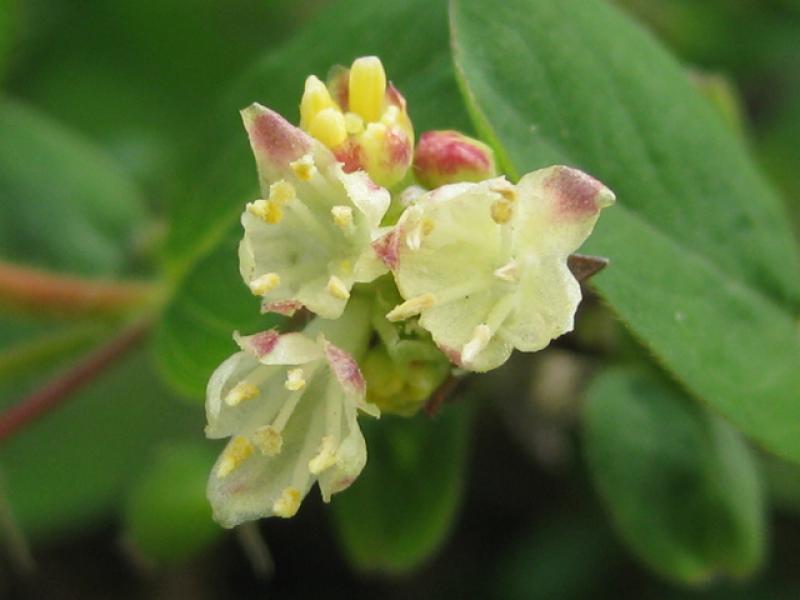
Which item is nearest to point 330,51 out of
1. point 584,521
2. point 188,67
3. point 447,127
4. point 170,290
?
point 447,127

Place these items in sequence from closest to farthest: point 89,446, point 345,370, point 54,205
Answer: point 345,370 → point 54,205 → point 89,446

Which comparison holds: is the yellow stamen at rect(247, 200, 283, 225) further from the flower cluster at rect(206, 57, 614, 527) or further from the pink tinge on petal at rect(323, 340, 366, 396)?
the pink tinge on petal at rect(323, 340, 366, 396)

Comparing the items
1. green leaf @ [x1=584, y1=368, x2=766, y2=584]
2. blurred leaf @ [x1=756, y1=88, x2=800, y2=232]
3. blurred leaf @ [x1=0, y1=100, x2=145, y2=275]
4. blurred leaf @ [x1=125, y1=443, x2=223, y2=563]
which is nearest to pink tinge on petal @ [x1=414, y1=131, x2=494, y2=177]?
green leaf @ [x1=584, y1=368, x2=766, y2=584]

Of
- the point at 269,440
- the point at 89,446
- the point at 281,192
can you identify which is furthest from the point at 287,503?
the point at 89,446

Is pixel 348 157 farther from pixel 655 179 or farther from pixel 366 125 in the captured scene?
pixel 655 179

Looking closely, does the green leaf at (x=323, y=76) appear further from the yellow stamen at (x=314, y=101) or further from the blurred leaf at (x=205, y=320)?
the yellow stamen at (x=314, y=101)

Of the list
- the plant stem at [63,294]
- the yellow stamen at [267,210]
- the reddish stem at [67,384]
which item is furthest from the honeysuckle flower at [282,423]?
the plant stem at [63,294]
